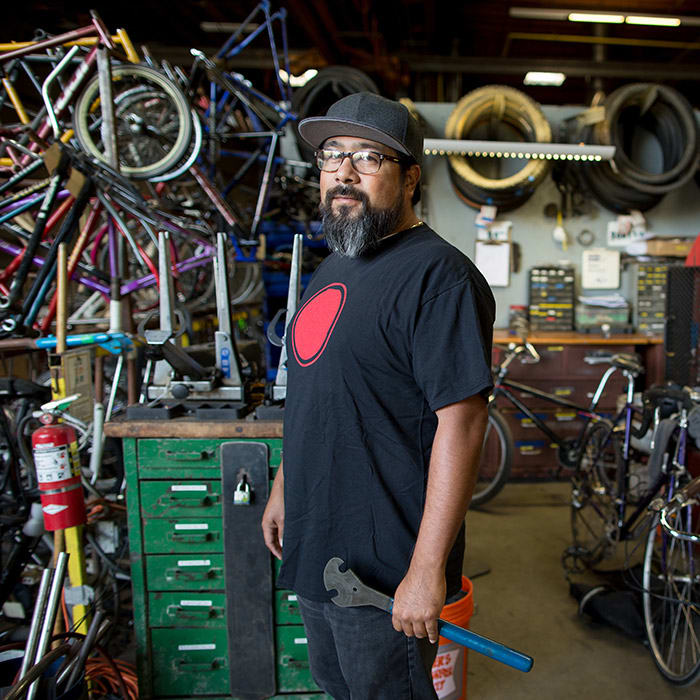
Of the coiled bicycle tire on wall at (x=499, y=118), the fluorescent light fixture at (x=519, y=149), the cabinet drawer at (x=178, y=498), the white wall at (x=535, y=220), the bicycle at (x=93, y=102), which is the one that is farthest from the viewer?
the white wall at (x=535, y=220)

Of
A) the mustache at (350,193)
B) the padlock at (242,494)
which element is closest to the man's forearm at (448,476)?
the mustache at (350,193)

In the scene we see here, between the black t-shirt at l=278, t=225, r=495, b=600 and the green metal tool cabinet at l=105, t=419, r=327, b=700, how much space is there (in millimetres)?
618

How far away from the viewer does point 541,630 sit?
2447mm

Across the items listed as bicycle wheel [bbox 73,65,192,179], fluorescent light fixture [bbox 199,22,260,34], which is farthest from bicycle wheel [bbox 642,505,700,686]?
fluorescent light fixture [bbox 199,22,260,34]

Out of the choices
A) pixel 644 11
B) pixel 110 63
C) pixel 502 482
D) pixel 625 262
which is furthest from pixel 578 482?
pixel 644 11

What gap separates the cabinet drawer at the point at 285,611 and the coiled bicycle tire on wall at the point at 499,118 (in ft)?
10.9

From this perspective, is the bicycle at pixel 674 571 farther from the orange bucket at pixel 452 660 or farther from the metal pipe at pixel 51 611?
the metal pipe at pixel 51 611

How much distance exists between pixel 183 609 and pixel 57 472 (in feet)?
1.97

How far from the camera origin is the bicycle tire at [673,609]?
2.05 m

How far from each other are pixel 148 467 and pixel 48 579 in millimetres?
419

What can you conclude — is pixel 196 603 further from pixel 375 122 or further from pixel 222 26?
pixel 222 26

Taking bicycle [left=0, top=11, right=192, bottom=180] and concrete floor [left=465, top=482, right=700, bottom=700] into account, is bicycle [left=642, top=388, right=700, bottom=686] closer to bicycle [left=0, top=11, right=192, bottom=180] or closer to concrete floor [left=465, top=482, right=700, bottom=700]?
concrete floor [left=465, top=482, right=700, bottom=700]

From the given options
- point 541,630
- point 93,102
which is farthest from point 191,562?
point 93,102

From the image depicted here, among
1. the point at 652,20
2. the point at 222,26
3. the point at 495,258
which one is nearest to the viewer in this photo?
the point at 495,258
